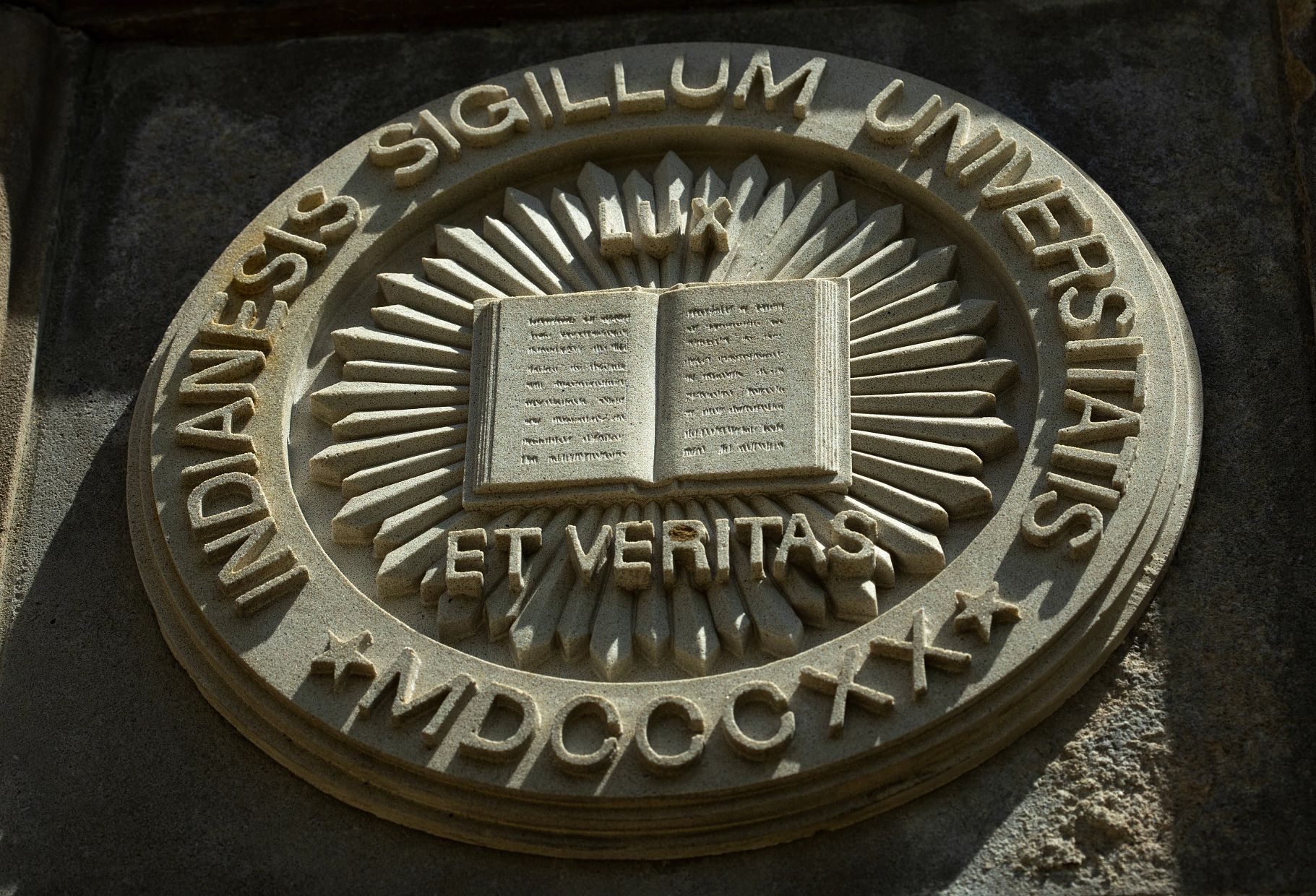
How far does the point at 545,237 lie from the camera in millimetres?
6867

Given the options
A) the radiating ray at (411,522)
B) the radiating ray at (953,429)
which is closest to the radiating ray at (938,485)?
the radiating ray at (953,429)

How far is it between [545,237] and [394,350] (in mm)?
680

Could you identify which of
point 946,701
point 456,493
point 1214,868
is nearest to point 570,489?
point 456,493

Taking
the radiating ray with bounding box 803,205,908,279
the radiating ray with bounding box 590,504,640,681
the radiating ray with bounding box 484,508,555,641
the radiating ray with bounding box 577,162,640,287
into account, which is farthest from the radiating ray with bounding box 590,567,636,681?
the radiating ray with bounding box 803,205,908,279

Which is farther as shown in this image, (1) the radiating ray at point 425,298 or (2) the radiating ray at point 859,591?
(1) the radiating ray at point 425,298

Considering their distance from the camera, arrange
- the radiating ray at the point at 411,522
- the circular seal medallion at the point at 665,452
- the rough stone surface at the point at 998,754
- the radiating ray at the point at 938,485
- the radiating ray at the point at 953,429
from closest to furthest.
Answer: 1. the rough stone surface at the point at 998,754
2. the circular seal medallion at the point at 665,452
3. the radiating ray at the point at 938,485
4. the radiating ray at the point at 953,429
5. the radiating ray at the point at 411,522

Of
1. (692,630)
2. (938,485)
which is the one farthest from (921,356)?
(692,630)

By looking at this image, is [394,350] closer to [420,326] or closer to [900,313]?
[420,326]

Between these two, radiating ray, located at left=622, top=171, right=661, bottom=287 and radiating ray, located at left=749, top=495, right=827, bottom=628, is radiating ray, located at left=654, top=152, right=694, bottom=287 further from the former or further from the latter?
radiating ray, located at left=749, top=495, right=827, bottom=628

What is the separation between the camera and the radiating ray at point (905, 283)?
254 inches

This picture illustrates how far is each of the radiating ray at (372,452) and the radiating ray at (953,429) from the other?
1321 millimetres

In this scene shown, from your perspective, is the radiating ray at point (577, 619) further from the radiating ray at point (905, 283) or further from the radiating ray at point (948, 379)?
the radiating ray at point (905, 283)

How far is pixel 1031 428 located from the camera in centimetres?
604

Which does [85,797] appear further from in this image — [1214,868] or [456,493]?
[1214,868]
